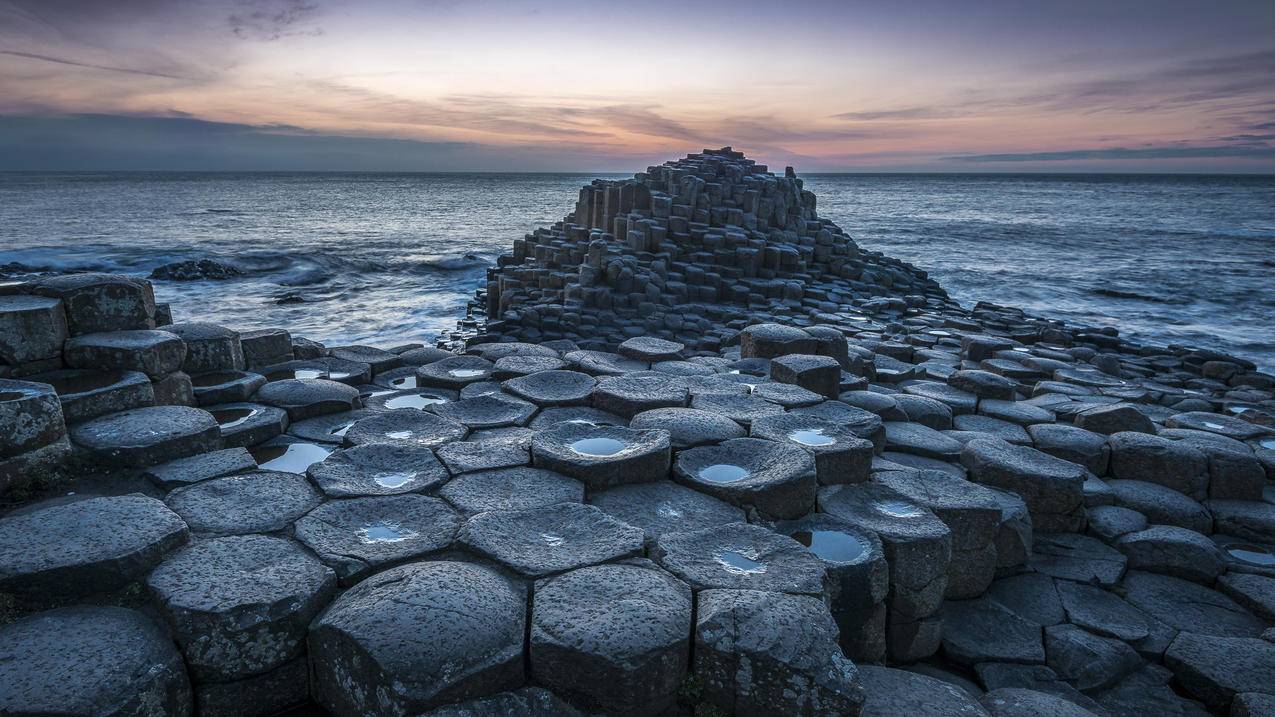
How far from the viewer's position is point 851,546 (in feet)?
11.5

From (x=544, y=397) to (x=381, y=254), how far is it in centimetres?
2968

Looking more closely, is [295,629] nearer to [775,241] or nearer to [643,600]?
[643,600]

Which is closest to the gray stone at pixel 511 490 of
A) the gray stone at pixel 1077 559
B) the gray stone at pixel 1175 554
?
the gray stone at pixel 1077 559

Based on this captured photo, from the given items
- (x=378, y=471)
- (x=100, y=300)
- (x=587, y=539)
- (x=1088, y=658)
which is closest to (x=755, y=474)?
(x=587, y=539)

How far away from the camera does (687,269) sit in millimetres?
14938

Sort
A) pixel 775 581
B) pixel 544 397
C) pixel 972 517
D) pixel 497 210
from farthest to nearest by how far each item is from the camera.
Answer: pixel 497 210 < pixel 544 397 < pixel 972 517 < pixel 775 581

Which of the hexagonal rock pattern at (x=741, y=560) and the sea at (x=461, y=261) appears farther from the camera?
the sea at (x=461, y=261)

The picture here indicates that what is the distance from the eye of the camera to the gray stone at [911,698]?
8.98 feet

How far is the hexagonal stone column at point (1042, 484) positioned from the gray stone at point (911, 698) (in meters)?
2.22

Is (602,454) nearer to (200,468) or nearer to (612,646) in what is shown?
(612,646)

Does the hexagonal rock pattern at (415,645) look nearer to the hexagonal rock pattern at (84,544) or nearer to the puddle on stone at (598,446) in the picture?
the hexagonal rock pattern at (84,544)

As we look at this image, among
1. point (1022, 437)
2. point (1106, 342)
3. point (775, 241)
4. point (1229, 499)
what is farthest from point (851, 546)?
point (775, 241)

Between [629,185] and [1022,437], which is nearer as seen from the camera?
[1022,437]

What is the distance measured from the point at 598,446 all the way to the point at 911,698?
2.21m
